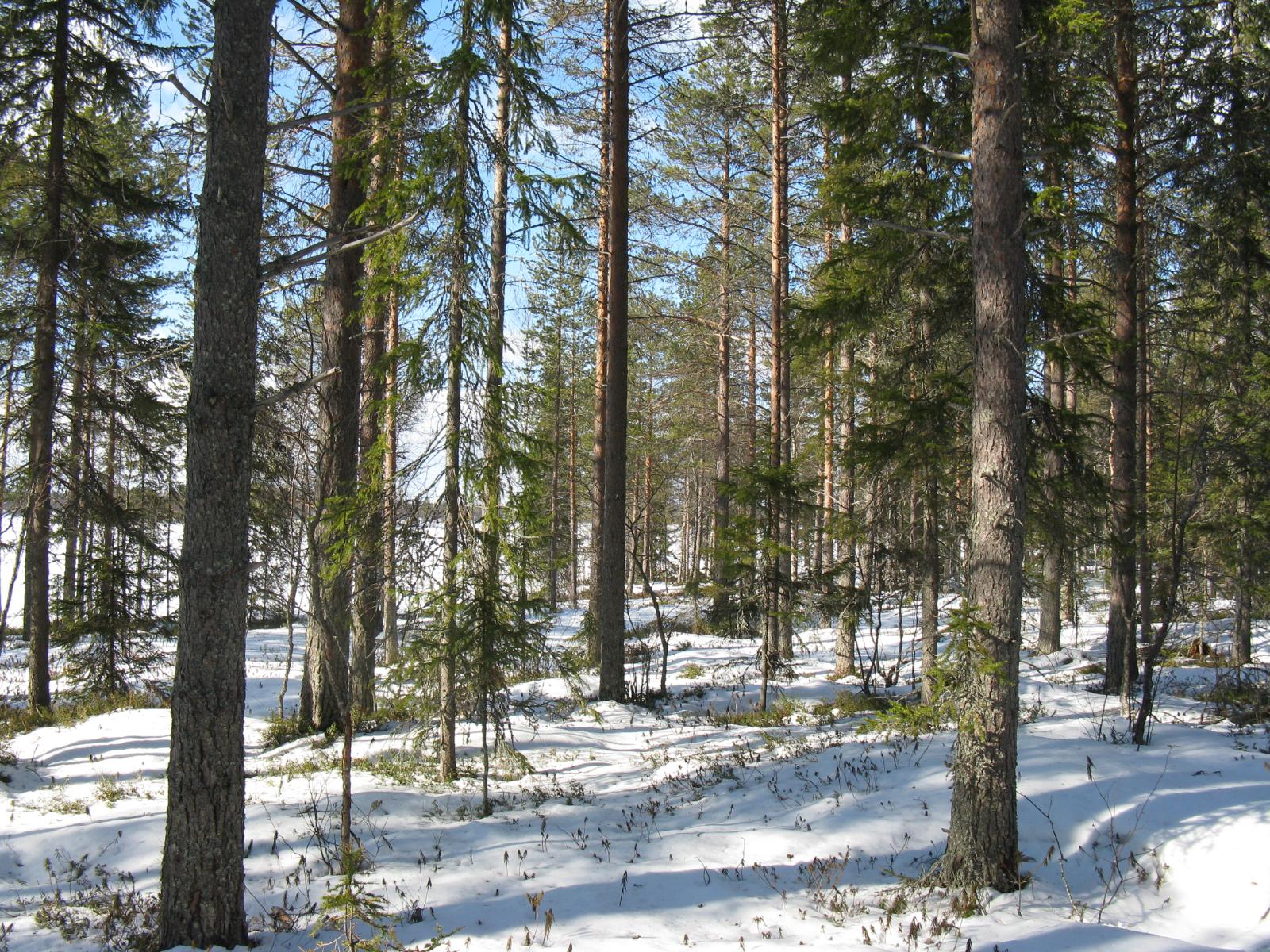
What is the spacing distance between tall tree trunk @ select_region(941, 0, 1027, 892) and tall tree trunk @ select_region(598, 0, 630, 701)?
23.6ft

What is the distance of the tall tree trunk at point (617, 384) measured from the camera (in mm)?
12359

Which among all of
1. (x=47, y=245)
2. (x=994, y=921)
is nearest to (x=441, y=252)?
(x=994, y=921)

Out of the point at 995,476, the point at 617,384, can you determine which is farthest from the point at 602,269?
the point at 995,476

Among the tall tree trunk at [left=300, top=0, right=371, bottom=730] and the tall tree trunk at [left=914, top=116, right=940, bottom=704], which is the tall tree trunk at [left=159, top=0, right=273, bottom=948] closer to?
the tall tree trunk at [left=300, top=0, right=371, bottom=730]

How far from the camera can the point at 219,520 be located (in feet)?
15.0

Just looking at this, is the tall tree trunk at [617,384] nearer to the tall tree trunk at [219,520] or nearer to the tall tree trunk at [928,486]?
the tall tree trunk at [928,486]

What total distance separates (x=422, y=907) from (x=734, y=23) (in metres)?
14.4

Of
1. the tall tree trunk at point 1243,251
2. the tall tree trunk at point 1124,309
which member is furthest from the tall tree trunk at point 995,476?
the tall tree trunk at point 1124,309

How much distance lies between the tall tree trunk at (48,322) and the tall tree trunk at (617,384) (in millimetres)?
8212

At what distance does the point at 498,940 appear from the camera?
4.74 meters

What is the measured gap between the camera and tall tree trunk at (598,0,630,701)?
12359 mm

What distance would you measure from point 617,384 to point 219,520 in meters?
8.36

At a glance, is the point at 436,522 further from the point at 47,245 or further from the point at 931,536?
the point at 47,245

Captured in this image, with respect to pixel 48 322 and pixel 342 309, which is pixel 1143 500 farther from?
pixel 48 322
